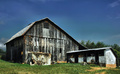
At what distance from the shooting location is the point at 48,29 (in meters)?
30.2

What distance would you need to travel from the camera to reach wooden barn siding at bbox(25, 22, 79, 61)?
27.4m

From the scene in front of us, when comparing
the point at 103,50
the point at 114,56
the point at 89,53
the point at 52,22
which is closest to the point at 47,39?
the point at 52,22

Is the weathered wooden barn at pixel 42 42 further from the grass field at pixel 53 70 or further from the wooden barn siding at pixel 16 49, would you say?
the grass field at pixel 53 70

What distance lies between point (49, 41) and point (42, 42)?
1.78 metres

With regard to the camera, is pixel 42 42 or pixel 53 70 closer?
pixel 53 70

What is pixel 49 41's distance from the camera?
98.3 feet

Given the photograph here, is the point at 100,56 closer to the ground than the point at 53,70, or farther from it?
farther from it

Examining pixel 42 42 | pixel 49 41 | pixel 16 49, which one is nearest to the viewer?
pixel 42 42

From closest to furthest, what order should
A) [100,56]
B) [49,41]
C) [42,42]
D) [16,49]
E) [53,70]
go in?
1. [53,70]
2. [100,56]
3. [42,42]
4. [16,49]
5. [49,41]

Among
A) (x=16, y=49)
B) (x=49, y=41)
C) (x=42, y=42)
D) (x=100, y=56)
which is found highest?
(x=49, y=41)

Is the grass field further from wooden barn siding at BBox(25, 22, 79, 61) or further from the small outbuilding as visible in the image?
wooden barn siding at BBox(25, 22, 79, 61)

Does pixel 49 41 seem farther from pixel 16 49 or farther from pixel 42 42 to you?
pixel 16 49

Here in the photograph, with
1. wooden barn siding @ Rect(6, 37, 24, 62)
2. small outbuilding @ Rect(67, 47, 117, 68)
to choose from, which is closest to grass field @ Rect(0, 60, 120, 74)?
small outbuilding @ Rect(67, 47, 117, 68)

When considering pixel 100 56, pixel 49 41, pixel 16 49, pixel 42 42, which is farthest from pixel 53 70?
pixel 16 49
